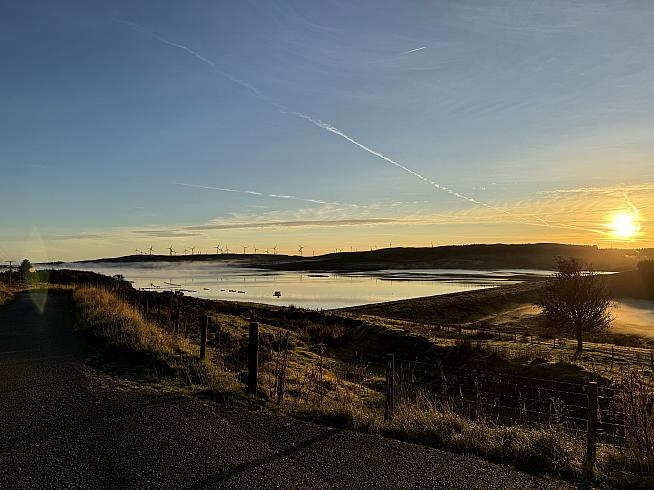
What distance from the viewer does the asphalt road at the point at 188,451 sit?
641cm

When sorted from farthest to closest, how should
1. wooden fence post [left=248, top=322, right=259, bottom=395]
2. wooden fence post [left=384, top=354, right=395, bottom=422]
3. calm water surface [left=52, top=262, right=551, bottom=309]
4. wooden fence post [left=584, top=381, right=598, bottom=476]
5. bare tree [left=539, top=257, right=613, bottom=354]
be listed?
1. calm water surface [left=52, top=262, right=551, bottom=309]
2. bare tree [left=539, top=257, right=613, bottom=354]
3. wooden fence post [left=248, top=322, right=259, bottom=395]
4. wooden fence post [left=384, top=354, right=395, bottom=422]
5. wooden fence post [left=584, top=381, right=598, bottom=476]

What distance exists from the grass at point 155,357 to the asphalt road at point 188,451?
1186 millimetres

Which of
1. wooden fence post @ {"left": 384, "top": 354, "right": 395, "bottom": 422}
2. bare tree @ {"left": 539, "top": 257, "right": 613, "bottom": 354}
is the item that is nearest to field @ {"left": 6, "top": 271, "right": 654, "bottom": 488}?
wooden fence post @ {"left": 384, "top": 354, "right": 395, "bottom": 422}

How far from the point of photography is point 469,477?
670 cm

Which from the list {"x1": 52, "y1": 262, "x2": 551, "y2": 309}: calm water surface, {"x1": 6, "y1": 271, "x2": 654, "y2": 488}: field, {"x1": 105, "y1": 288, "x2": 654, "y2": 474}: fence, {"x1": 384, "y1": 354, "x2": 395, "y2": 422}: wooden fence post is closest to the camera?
{"x1": 6, "y1": 271, "x2": 654, "y2": 488}: field

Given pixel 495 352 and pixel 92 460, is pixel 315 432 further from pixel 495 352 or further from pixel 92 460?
pixel 495 352

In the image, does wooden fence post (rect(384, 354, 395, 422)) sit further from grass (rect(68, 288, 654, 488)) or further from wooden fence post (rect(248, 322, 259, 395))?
wooden fence post (rect(248, 322, 259, 395))

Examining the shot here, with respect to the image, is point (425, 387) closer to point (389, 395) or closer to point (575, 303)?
point (389, 395)

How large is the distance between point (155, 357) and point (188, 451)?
22.1 feet

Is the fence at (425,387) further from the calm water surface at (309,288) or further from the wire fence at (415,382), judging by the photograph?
the calm water surface at (309,288)

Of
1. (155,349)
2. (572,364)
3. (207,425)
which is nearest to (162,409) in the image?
Result: (207,425)

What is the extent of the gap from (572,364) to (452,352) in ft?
21.5

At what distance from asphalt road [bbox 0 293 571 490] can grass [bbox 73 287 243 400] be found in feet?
3.89

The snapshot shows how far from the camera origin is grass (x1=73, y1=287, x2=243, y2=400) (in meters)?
11.5
